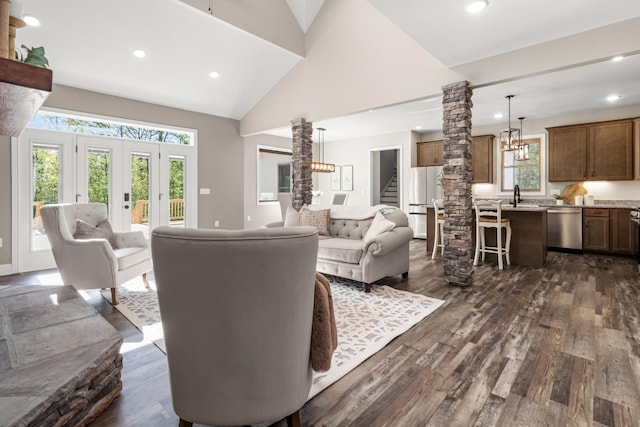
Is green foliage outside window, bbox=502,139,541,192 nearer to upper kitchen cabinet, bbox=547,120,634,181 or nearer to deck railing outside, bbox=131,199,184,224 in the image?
upper kitchen cabinet, bbox=547,120,634,181

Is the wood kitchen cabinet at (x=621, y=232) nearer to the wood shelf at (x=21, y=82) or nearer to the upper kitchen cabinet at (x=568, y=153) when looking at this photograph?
the upper kitchen cabinet at (x=568, y=153)

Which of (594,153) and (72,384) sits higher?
(594,153)

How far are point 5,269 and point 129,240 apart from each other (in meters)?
2.22

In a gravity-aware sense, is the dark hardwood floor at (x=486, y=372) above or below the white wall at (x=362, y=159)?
below

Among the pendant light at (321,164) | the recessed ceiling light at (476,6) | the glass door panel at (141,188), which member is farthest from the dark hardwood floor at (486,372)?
the pendant light at (321,164)

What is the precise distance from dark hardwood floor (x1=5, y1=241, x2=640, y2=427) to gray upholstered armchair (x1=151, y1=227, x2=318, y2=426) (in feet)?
1.45

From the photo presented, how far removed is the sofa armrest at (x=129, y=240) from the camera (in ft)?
12.4

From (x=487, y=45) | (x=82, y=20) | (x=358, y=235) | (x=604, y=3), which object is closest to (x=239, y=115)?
(x=82, y=20)

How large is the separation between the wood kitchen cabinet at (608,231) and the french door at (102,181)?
735cm

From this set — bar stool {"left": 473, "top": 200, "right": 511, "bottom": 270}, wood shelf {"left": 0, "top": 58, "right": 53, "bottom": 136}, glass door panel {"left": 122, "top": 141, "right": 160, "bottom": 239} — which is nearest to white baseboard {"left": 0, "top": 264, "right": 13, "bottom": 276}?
glass door panel {"left": 122, "top": 141, "right": 160, "bottom": 239}

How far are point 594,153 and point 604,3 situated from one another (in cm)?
410

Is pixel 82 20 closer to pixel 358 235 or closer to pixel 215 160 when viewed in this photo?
pixel 215 160

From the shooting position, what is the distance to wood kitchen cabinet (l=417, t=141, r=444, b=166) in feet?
25.2

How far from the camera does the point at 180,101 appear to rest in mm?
6082
